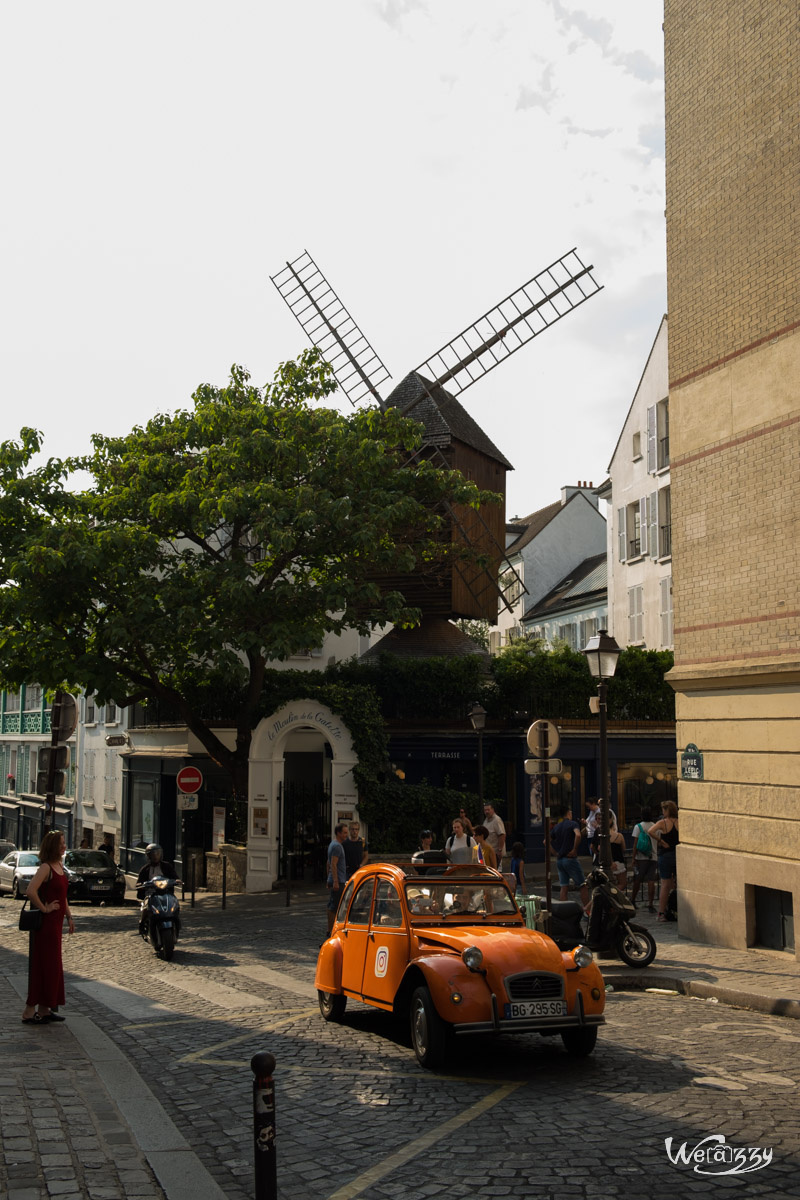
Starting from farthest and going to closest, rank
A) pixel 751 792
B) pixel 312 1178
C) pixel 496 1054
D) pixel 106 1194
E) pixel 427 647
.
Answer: pixel 427 647 → pixel 751 792 → pixel 496 1054 → pixel 312 1178 → pixel 106 1194

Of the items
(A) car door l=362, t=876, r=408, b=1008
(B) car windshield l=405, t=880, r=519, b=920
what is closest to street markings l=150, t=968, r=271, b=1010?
(A) car door l=362, t=876, r=408, b=1008

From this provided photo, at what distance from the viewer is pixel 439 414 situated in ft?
114

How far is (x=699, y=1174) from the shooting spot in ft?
22.1

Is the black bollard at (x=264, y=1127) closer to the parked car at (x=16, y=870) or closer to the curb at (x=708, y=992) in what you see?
the curb at (x=708, y=992)

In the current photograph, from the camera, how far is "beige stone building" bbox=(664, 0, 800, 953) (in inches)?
639

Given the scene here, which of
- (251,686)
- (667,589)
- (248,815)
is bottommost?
(248,815)

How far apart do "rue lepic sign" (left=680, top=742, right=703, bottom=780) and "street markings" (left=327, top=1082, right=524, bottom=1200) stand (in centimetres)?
960

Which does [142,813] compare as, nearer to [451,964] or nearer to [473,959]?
[451,964]

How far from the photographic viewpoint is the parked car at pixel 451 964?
9.55m

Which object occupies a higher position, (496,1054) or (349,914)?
(349,914)

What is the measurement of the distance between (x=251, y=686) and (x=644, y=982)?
15.9 meters

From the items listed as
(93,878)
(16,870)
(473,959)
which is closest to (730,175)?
(473,959)

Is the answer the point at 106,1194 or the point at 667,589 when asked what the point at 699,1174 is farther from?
the point at 667,589

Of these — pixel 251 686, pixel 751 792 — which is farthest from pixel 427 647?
pixel 751 792
